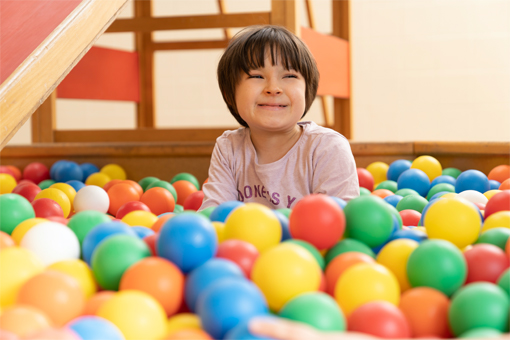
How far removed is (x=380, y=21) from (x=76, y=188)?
10.1 feet

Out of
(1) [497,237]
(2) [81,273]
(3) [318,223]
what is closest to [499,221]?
(1) [497,237]

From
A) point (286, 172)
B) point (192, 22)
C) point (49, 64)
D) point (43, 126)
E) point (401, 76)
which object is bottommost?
point (286, 172)

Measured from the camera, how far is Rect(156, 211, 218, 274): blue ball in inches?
26.3

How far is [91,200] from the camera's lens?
4.74 ft

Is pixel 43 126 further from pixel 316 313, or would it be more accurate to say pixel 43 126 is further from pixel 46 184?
pixel 316 313

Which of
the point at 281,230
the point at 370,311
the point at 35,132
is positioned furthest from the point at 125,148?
the point at 370,311

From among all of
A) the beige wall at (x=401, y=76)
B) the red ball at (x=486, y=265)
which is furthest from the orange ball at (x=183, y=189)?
the beige wall at (x=401, y=76)

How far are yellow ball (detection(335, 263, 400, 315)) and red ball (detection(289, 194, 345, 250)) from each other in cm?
12

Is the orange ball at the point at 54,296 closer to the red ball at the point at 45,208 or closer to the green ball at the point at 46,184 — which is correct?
the red ball at the point at 45,208

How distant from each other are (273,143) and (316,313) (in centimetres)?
94

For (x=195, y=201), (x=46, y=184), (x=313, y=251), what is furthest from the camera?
(x=46, y=184)

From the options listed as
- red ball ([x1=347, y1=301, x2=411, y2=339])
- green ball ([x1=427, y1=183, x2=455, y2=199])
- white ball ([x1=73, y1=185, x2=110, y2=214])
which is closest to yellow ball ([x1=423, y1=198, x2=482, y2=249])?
red ball ([x1=347, y1=301, x2=411, y2=339])

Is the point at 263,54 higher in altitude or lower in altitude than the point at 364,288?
higher

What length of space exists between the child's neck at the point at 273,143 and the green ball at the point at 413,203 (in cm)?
33
